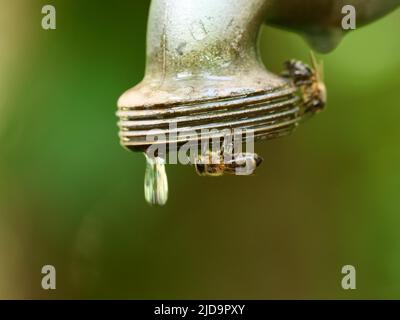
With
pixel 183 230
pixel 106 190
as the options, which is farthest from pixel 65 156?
pixel 183 230

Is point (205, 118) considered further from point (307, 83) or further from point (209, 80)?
point (307, 83)

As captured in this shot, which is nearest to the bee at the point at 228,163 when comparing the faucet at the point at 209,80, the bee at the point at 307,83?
the faucet at the point at 209,80

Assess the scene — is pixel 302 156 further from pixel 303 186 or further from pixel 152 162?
pixel 152 162

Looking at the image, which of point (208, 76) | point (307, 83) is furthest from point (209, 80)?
point (307, 83)

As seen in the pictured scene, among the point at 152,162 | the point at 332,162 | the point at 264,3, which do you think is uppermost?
the point at 332,162

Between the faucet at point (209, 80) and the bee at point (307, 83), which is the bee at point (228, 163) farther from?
the bee at point (307, 83)

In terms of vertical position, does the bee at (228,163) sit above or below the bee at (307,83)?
below
